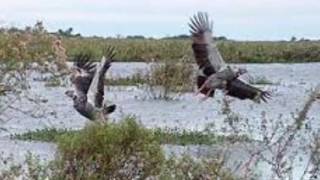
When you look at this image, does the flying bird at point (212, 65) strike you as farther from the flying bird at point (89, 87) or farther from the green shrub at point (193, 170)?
the green shrub at point (193, 170)

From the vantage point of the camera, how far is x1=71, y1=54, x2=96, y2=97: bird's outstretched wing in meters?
12.1

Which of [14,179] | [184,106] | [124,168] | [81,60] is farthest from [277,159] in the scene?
[184,106]

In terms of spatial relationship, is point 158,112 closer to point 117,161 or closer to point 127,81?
point 127,81

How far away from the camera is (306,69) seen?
35906mm

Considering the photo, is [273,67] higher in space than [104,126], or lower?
lower

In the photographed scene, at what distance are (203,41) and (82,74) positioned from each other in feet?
4.70

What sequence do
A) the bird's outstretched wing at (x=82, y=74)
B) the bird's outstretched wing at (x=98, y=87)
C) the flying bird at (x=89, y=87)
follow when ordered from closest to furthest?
the flying bird at (x=89, y=87) < the bird's outstretched wing at (x=98, y=87) < the bird's outstretched wing at (x=82, y=74)

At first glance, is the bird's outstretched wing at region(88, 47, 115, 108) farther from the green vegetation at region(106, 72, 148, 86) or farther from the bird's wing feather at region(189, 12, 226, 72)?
the green vegetation at region(106, 72, 148, 86)

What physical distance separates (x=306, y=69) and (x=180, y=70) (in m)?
15.4

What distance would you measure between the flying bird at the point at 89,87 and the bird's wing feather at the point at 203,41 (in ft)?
3.24

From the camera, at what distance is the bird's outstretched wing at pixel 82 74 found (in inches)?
477

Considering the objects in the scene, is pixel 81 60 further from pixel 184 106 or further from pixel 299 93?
pixel 299 93

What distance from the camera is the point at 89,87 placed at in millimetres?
12055

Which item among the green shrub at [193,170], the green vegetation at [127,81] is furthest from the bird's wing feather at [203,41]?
the green vegetation at [127,81]
